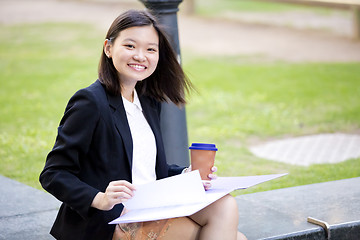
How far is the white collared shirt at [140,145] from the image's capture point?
262 cm

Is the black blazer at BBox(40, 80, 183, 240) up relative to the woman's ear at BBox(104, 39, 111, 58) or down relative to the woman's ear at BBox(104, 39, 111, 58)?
down

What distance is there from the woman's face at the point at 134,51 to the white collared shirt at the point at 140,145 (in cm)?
14

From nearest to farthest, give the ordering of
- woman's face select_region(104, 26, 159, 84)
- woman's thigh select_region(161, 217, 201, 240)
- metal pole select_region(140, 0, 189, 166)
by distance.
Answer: woman's thigh select_region(161, 217, 201, 240)
woman's face select_region(104, 26, 159, 84)
metal pole select_region(140, 0, 189, 166)

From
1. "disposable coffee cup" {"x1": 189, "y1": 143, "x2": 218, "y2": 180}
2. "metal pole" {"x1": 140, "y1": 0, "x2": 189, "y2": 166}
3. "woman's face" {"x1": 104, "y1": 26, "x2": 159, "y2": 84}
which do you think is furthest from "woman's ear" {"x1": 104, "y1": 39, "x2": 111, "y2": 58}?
"metal pole" {"x1": 140, "y1": 0, "x2": 189, "y2": 166}

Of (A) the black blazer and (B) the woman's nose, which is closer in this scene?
(A) the black blazer

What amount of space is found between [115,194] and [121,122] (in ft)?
1.36

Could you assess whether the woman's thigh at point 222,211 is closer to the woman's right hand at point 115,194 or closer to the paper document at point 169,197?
the paper document at point 169,197

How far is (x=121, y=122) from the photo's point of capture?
2.58m

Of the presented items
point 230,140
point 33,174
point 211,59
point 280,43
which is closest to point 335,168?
point 230,140

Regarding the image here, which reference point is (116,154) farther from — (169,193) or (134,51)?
(134,51)

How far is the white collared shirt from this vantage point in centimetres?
262

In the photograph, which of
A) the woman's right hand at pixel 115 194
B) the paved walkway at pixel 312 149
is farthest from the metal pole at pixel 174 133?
the paved walkway at pixel 312 149

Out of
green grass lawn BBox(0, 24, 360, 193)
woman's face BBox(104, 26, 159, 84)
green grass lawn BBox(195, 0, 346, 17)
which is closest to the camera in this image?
woman's face BBox(104, 26, 159, 84)

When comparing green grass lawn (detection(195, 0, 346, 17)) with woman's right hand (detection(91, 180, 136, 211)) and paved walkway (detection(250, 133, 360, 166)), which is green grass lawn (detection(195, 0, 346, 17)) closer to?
paved walkway (detection(250, 133, 360, 166))
